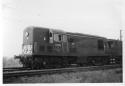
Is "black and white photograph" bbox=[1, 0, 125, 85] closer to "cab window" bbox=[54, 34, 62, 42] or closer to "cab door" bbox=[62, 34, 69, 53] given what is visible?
"cab door" bbox=[62, 34, 69, 53]

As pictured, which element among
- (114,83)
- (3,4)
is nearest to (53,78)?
(114,83)

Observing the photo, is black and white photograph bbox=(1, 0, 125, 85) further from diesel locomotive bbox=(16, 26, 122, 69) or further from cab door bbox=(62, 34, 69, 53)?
cab door bbox=(62, 34, 69, 53)

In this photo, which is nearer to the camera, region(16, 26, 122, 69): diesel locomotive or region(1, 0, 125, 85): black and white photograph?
region(1, 0, 125, 85): black and white photograph

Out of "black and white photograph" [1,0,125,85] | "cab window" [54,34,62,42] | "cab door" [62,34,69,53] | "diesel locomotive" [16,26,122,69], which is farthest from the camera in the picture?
"cab window" [54,34,62,42]

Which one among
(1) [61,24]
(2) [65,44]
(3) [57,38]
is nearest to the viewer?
(1) [61,24]

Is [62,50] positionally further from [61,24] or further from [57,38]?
[61,24]

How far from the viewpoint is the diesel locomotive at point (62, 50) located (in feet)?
15.9

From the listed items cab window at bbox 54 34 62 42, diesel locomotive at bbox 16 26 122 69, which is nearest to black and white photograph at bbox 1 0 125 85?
diesel locomotive at bbox 16 26 122 69

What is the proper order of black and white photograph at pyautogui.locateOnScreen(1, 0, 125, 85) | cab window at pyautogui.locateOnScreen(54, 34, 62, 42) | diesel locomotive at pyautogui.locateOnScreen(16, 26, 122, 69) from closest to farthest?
black and white photograph at pyautogui.locateOnScreen(1, 0, 125, 85) < diesel locomotive at pyautogui.locateOnScreen(16, 26, 122, 69) < cab window at pyautogui.locateOnScreen(54, 34, 62, 42)

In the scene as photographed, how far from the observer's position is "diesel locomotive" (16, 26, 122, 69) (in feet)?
15.9

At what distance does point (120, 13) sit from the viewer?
11.8 feet

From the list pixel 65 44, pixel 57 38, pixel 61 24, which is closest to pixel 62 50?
pixel 65 44

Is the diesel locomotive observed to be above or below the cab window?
below

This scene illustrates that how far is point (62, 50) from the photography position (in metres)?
5.35
